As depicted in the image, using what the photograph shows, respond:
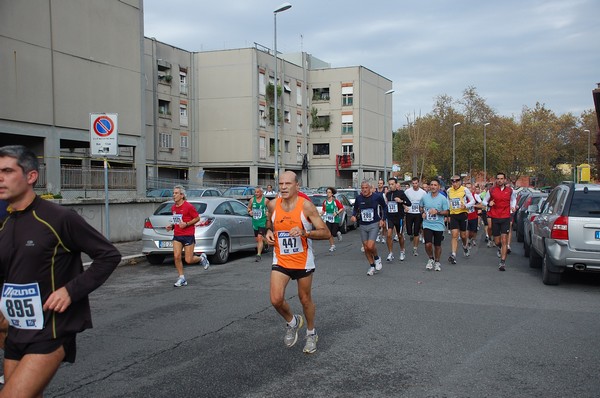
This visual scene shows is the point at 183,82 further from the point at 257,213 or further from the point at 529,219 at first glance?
the point at 529,219

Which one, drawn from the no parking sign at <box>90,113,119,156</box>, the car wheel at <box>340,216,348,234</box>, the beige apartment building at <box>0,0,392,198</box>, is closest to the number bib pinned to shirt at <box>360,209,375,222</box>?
the no parking sign at <box>90,113,119,156</box>

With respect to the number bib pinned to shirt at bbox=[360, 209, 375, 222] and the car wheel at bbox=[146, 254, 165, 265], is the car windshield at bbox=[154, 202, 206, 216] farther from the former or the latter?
the number bib pinned to shirt at bbox=[360, 209, 375, 222]

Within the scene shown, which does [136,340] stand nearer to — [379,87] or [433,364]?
[433,364]

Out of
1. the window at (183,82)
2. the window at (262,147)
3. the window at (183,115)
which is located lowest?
the window at (262,147)

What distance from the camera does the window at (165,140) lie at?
45.8 m

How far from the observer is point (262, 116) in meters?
51.0

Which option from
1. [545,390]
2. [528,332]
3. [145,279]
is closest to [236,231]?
[145,279]

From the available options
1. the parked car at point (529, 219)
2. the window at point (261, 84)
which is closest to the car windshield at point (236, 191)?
the parked car at point (529, 219)

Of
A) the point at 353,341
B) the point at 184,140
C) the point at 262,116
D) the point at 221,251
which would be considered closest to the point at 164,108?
the point at 184,140

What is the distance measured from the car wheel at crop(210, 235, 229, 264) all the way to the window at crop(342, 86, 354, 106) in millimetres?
46756

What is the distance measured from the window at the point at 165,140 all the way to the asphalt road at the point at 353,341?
36828 millimetres

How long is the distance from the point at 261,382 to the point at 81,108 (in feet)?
73.4

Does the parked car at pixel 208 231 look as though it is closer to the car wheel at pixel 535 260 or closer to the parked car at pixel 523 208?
the car wheel at pixel 535 260

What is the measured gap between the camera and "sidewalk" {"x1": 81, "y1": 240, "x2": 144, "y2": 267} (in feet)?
42.8
